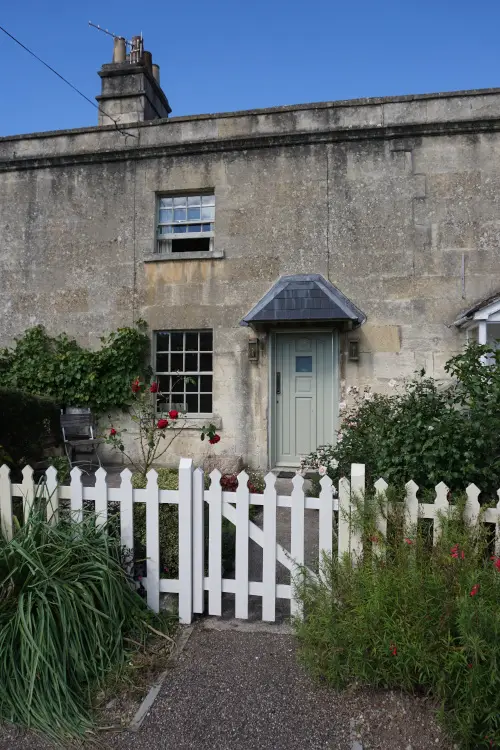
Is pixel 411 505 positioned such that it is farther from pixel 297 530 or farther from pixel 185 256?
pixel 185 256

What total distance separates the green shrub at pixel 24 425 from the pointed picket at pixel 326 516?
186 inches

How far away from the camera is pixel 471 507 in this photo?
2965mm

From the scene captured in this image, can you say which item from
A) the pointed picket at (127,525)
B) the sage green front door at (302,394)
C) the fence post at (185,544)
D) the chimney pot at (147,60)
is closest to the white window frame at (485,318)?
the sage green front door at (302,394)

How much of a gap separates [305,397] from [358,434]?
135 inches

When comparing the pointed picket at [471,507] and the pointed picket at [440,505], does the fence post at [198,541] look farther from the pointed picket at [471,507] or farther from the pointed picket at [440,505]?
the pointed picket at [471,507]

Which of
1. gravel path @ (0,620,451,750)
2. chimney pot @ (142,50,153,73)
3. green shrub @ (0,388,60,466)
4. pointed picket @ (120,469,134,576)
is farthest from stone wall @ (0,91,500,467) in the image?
gravel path @ (0,620,451,750)

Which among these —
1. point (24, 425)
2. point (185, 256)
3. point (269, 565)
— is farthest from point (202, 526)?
point (185, 256)

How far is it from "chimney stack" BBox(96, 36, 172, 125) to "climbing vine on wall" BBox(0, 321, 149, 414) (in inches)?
158

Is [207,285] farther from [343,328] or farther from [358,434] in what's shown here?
[358,434]

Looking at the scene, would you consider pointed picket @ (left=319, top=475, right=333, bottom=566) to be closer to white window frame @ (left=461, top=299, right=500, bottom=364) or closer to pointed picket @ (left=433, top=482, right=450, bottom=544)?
pointed picket @ (left=433, top=482, right=450, bottom=544)

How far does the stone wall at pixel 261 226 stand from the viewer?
27.1 feet

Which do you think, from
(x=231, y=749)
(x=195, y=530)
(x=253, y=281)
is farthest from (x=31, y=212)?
(x=231, y=749)

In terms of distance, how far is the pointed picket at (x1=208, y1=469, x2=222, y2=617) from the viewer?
340 centimetres

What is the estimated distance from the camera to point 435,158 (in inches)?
328
